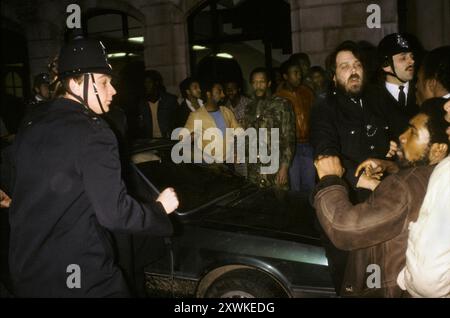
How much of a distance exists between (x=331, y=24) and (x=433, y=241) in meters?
8.16

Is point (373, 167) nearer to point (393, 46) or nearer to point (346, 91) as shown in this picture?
point (346, 91)

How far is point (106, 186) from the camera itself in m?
2.00

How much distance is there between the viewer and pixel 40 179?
2.06 metres

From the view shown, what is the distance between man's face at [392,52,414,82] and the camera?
12.7 feet

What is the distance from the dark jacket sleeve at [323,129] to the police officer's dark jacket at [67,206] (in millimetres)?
1408

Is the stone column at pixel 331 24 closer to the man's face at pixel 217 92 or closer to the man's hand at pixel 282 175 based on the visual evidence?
the man's face at pixel 217 92

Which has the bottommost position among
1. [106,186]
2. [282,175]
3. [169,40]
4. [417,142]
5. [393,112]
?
[282,175]

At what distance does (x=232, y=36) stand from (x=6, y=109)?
5.67 metres

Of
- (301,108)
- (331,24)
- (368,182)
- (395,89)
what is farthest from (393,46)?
(331,24)

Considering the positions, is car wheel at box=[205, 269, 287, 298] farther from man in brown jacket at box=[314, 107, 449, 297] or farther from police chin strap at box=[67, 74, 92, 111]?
police chin strap at box=[67, 74, 92, 111]

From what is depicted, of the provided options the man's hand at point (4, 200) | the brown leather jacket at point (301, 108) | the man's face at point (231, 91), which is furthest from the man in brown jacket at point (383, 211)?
the man's face at point (231, 91)

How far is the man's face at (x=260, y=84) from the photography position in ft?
20.1
